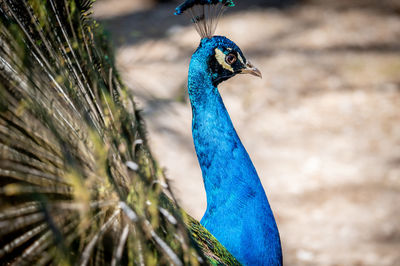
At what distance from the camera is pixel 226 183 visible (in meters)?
1.01

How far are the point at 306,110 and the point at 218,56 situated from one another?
1.59 metres

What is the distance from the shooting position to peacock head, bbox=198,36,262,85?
1061mm

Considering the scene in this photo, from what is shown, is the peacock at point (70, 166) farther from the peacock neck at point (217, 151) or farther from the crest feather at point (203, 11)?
the crest feather at point (203, 11)

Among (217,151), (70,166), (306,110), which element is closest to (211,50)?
(217,151)

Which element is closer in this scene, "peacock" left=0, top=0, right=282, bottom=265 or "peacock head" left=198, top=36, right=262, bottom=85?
"peacock" left=0, top=0, right=282, bottom=265

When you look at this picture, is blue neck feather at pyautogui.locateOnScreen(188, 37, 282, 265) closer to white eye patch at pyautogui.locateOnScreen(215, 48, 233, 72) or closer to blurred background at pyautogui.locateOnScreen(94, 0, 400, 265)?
white eye patch at pyautogui.locateOnScreen(215, 48, 233, 72)

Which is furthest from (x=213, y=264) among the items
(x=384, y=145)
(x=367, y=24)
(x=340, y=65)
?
(x=367, y=24)

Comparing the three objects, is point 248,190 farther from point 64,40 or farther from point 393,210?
point 393,210

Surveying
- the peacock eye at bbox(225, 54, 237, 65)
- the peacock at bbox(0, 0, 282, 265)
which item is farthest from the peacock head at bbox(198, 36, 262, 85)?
the peacock at bbox(0, 0, 282, 265)

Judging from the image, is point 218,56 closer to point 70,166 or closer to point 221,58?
point 221,58

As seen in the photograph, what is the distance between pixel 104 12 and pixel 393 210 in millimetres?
3217

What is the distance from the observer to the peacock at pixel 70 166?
1.87 ft

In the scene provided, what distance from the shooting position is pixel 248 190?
1032 millimetres

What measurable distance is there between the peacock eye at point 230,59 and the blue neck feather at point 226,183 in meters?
0.07
